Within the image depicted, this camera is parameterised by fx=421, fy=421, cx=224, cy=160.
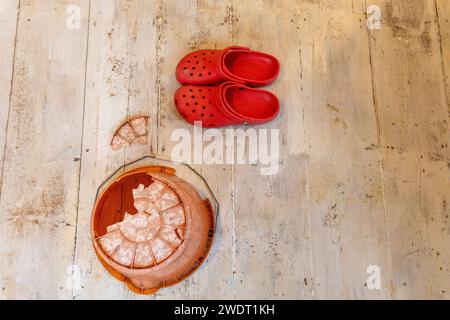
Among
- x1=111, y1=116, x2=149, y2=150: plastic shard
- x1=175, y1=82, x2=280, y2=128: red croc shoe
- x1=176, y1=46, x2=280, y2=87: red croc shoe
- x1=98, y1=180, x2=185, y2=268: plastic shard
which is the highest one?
x1=176, y1=46, x2=280, y2=87: red croc shoe

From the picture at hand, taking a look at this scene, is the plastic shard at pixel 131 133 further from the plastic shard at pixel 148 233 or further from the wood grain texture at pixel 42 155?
the plastic shard at pixel 148 233

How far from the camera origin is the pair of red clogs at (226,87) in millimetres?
1425

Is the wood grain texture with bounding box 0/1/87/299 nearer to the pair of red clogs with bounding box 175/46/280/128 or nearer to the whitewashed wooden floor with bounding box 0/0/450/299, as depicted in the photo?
the whitewashed wooden floor with bounding box 0/0/450/299

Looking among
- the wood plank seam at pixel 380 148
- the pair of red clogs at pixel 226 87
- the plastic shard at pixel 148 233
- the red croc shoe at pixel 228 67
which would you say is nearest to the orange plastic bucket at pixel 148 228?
the plastic shard at pixel 148 233

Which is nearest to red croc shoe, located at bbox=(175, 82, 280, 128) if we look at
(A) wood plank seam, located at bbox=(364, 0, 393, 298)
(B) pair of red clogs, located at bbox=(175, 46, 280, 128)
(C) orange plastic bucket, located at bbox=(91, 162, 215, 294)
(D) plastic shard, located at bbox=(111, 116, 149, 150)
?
(B) pair of red clogs, located at bbox=(175, 46, 280, 128)

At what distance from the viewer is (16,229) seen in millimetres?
1412

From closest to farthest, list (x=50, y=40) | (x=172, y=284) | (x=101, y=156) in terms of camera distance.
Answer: (x=172, y=284) → (x=101, y=156) → (x=50, y=40)

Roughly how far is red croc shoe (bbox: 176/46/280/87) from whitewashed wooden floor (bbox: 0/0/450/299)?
0.06m

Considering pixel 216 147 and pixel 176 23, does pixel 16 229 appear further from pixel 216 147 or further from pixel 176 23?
pixel 176 23

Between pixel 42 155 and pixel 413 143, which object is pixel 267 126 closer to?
pixel 413 143

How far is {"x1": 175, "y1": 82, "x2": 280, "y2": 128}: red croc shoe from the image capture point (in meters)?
1.41

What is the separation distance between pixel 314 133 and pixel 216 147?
0.35 meters

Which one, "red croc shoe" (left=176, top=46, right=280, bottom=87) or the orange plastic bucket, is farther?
"red croc shoe" (left=176, top=46, right=280, bottom=87)
